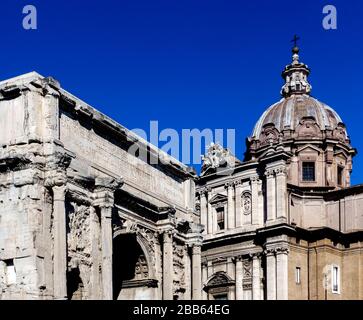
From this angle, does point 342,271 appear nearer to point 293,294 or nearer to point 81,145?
point 293,294

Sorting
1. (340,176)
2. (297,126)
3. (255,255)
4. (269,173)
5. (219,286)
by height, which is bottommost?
(219,286)

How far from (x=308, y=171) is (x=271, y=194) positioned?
7.10 m

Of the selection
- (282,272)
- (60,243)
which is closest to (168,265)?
(60,243)

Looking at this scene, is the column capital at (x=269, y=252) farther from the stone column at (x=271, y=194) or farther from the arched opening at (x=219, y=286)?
the arched opening at (x=219, y=286)

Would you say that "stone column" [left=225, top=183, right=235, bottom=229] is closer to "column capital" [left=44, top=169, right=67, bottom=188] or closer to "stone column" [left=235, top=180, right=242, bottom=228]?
"stone column" [left=235, top=180, right=242, bottom=228]

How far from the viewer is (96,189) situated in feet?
87.6

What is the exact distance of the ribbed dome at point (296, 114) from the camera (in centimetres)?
4997

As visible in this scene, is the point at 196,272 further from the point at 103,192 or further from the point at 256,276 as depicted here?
the point at 256,276

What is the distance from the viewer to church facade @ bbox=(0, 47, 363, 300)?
79.5 feet

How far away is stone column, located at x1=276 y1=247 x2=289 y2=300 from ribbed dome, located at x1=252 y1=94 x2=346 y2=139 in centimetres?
1034

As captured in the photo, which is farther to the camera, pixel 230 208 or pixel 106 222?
pixel 230 208

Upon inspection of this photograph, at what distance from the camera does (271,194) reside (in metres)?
42.7
